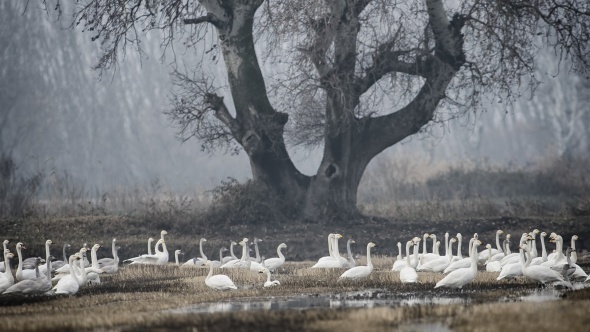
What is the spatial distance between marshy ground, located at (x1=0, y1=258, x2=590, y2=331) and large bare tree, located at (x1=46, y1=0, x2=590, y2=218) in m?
8.46

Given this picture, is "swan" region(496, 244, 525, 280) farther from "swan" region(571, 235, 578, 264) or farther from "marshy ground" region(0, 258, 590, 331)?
"swan" region(571, 235, 578, 264)

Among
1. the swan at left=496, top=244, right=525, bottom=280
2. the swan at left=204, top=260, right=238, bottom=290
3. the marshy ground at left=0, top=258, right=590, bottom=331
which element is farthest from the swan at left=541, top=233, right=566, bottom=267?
the swan at left=204, top=260, right=238, bottom=290

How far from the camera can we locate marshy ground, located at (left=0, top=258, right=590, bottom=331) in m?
11.3

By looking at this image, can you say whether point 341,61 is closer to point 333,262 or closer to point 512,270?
point 333,262

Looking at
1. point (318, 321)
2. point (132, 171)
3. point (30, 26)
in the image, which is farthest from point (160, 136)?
point (318, 321)

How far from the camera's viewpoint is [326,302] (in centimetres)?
1481

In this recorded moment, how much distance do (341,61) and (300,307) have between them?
14292mm

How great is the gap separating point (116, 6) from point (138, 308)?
14906 millimetres

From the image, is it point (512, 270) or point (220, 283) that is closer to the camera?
point (220, 283)

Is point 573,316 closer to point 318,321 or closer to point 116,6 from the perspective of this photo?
point 318,321

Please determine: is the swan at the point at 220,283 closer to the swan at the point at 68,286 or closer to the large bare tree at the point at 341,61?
the swan at the point at 68,286

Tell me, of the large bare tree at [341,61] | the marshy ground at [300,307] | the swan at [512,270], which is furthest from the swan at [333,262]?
the large bare tree at [341,61]

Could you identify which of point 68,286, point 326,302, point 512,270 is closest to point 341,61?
point 512,270

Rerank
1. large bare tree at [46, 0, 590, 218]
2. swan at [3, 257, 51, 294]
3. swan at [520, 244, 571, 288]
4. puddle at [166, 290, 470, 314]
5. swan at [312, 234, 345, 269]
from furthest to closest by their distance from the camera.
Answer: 1. large bare tree at [46, 0, 590, 218]
2. swan at [312, 234, 345, 269]
3. swan at [520, 244, 571, 288]
4. swan at [3, 257, 51, 294]
5. puddle at [166, 290, 470, 314]
